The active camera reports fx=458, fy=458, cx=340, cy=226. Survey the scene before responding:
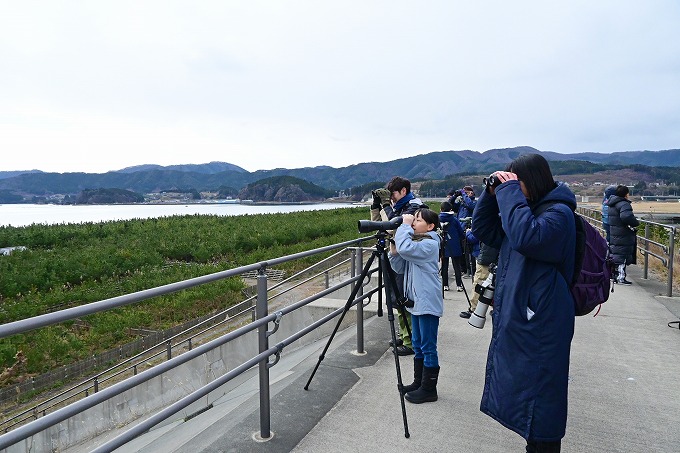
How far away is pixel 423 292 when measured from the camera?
12.1 ft

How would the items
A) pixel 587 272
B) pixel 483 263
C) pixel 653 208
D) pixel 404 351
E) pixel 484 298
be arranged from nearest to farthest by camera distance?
1. pixel 587 272
2. pixel 484 298
3. pixel 404 351
4. pixel 483 263
5. pixel 653 208

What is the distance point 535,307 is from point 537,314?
35 mm

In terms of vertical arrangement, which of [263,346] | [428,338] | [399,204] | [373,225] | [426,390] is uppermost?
[399,204]

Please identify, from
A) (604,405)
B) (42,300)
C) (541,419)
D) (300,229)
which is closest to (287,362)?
(604,405)

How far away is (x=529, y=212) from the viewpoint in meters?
2.19

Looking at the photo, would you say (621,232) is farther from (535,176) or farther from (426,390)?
(535,176)

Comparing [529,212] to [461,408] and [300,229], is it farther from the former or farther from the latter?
[300,229]

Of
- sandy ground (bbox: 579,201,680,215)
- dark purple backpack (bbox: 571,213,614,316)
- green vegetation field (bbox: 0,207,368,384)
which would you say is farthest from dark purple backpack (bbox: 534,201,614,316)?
sandy ground (bbox: 579,201,680,215)

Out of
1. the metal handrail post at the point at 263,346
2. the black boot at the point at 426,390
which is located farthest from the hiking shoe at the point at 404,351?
the metal handrail post at the point at 263,346

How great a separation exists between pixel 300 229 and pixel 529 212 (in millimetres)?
24836

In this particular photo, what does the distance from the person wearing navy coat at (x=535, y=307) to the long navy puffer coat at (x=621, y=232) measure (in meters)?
7.36

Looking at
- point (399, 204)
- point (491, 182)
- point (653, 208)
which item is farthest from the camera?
point (653, 208)

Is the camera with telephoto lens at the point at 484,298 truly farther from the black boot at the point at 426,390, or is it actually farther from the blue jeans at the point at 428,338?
the black boot at the point at 426,390

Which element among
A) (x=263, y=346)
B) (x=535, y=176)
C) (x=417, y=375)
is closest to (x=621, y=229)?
(x=417, y=375)
